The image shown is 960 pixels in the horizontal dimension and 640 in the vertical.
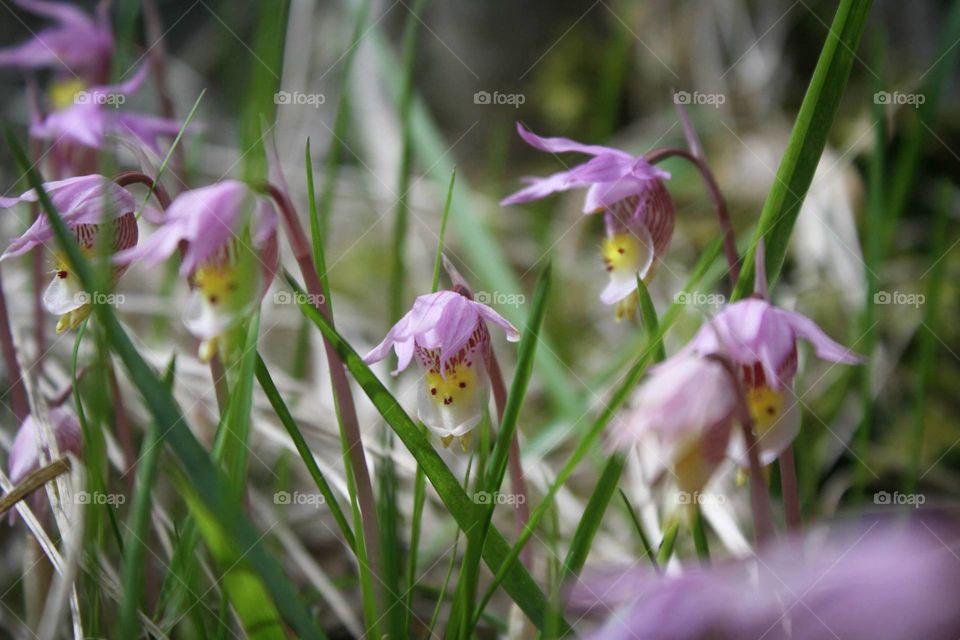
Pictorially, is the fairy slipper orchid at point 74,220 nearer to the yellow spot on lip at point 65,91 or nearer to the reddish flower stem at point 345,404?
the reddish flower stem at point 345,404

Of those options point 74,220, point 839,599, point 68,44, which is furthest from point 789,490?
point 68,44

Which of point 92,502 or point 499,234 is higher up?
point 499,234

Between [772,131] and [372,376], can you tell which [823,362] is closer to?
[772,131]

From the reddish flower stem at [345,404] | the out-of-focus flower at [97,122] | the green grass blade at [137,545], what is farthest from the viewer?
the out-of-focus flower at [97,122]

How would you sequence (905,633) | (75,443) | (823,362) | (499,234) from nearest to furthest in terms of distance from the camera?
(905,633)
(75,443)
(823,362)
(499,234)

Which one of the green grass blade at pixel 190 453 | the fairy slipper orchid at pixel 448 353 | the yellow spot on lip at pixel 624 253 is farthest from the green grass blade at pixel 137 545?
the yellow spot on lip at pixel 624 253

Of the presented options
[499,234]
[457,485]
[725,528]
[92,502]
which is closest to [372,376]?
[457,485]
